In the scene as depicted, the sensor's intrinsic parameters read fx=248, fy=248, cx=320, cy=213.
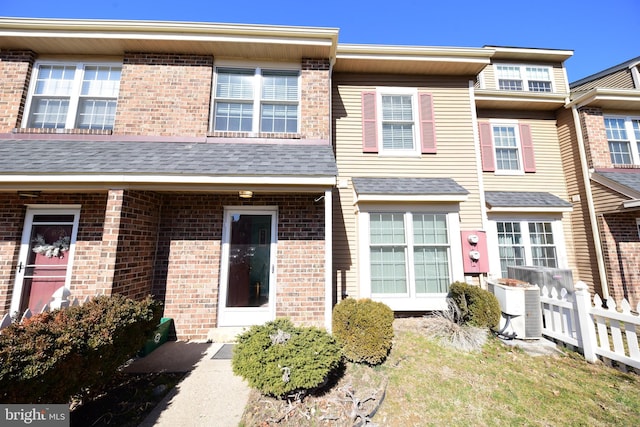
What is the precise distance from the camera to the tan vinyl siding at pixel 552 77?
966cm

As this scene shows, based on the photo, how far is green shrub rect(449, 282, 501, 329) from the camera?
188 inches

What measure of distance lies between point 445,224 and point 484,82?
7.46 m

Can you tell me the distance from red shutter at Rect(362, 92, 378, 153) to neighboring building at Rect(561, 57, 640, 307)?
6.53 meters

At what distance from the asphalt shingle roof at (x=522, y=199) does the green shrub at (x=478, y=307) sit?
3.12 metres

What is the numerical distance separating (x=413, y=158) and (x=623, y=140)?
23.7ft

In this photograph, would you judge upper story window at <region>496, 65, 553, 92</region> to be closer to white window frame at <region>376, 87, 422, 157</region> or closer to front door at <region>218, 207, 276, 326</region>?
white window frame at <region>376, 87, 422, 157</region>

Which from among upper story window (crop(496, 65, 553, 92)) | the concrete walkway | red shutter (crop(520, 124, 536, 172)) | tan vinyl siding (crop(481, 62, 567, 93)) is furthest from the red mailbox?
upper story window (crop(496, 65, 553, 92))

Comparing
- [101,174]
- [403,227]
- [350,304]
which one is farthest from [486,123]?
[101,174]

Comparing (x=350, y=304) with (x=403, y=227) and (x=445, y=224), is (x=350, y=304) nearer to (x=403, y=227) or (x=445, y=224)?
(x=403, y=227)

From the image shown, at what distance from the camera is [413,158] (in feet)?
22.2

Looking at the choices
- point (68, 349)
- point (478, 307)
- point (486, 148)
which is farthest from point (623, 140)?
point (68, 349)

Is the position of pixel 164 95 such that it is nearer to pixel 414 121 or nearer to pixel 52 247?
pixel 52 247

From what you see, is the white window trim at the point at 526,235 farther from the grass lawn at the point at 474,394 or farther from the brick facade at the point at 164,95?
the brick facade at the point at 164,95

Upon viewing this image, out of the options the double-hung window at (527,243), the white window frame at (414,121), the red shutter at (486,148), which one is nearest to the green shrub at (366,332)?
the white window frame at (414,121)
